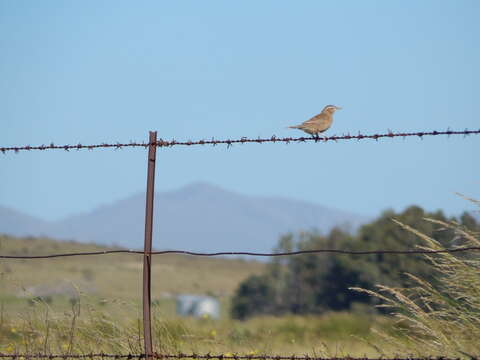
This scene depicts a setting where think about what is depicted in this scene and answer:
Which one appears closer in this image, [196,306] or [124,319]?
[124,319]

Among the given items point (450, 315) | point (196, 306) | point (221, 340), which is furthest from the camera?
point (196, 306)

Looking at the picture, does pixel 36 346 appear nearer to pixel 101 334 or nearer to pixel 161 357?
pixel 101 334

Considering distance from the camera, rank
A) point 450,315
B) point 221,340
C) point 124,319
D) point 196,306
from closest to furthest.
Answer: point 450,315 → point 124,319 → point 221,340 → point 196,306

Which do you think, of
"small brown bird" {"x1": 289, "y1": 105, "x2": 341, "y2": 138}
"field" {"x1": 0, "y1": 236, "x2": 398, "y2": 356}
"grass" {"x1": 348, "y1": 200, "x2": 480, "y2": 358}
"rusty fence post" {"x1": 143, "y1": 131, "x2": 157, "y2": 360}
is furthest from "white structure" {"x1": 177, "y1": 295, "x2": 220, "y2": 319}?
"rusty fence post" {"x1": 143, "y1": 131, "x2": 157, "y2": 360}

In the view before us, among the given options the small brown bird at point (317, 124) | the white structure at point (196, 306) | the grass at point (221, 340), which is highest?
the small brown bird at point (317, 124)

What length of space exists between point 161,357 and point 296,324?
25348mm

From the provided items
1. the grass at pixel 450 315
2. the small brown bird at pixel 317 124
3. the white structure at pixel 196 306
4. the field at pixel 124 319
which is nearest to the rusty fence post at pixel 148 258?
the field at pixel 124 319

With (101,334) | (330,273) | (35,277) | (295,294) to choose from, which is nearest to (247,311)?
(295,294)

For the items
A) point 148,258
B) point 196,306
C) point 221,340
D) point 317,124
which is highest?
point 317,124

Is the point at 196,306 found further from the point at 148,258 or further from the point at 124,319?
the point at 148,258

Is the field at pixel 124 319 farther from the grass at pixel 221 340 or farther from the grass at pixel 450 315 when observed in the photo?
the grass at pixel 450 315

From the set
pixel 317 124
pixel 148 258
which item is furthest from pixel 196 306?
pixel 148 258

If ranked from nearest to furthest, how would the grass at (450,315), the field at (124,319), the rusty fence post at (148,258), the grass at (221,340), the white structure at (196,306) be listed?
the rusty fence post at (148,258)
the grass at (450,315)
the grass at (221,340)
the field at (124,319)
the white structure at (196,306)

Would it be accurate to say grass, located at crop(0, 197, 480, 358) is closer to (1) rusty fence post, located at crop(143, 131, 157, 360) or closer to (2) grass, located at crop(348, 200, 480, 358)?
(2) grass, located at crop(348, 200, 480, 358)
